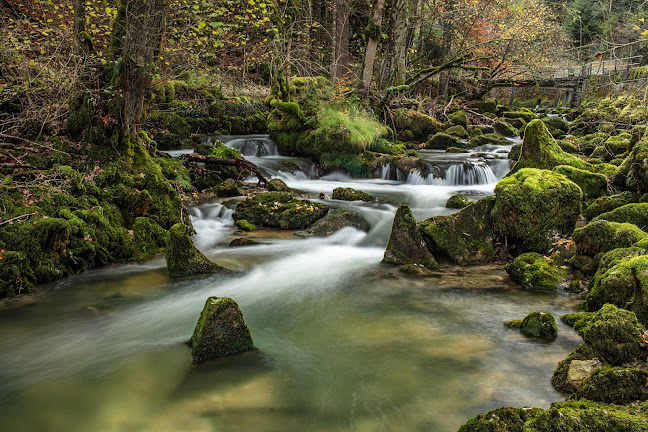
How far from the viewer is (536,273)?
6.58 metres

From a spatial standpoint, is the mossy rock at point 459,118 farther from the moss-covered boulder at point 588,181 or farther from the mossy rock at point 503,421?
the mossy rock at point 503,421

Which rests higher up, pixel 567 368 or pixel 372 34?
pixel 372 34

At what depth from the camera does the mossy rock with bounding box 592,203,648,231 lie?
6.94 metres

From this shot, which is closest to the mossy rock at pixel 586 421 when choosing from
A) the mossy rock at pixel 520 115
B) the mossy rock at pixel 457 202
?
the mossy rock at pixel 457 202

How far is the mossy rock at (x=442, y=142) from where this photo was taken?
790 inches

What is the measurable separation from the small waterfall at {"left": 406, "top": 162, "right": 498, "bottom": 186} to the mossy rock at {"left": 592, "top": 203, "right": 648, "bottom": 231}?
732 centimetres

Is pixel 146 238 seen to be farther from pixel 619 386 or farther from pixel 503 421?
pixel 619 386

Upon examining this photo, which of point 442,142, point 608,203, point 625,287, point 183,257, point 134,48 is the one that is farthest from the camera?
point 442,142

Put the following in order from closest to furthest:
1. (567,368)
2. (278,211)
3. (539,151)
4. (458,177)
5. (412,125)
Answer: (567,368) < (539,151) < (278,211) < (458,177) < (412,125)

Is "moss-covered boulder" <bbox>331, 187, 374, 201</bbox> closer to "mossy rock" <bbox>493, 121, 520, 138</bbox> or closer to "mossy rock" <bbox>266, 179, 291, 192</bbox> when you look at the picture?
"mossy rock" <bbox>266, 179, 291, 192</bbox>

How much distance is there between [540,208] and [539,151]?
2737mm

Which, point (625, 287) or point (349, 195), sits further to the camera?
point (349, 195)

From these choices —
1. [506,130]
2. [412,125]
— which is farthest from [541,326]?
[506,130]

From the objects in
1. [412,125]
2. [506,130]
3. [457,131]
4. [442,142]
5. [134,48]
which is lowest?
[442,142]
